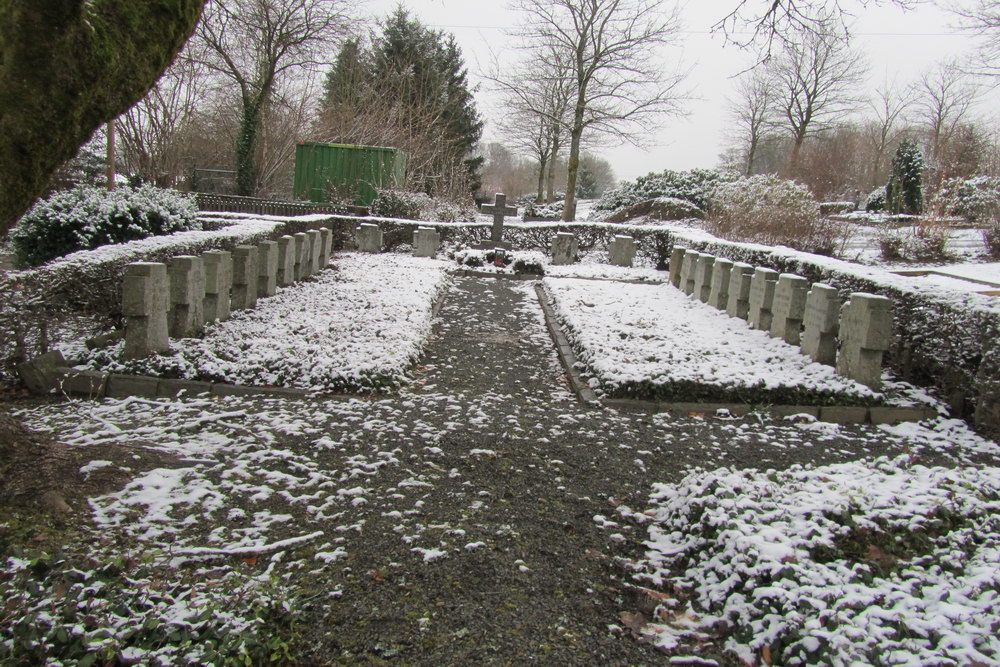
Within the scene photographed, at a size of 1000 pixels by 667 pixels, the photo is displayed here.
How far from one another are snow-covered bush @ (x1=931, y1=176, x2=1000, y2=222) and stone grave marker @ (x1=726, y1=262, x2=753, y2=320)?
395 inches

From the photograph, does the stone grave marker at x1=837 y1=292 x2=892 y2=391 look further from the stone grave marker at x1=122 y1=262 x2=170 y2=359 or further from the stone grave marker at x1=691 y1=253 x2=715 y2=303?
the stone grave marker at x1=122 y1=262 x2=170 y2=359

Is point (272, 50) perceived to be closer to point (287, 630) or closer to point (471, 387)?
point (471, 387)

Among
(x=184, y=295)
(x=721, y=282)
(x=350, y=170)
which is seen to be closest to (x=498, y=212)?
(x=350, y=170)

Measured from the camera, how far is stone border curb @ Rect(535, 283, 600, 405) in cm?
574

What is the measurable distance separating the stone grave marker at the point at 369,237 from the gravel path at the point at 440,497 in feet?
30.0

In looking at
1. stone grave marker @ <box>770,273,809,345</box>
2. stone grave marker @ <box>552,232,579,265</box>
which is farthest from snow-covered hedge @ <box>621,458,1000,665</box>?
stone grave marker @ <box>552,232,579,265</box>

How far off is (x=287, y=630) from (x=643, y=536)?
1768mm

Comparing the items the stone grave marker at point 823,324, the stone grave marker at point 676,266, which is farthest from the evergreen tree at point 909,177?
the stone grave marker at point 823,324

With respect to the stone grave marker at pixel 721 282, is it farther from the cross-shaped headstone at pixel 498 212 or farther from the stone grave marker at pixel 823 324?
the cross-shaped headstone at pixel 498 212

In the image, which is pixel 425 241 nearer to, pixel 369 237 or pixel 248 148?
pixel 369 237

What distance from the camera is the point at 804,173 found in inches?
1206

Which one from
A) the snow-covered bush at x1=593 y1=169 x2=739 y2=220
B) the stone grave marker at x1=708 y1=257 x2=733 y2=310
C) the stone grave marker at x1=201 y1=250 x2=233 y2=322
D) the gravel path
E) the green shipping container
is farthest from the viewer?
the snow-covered bush at x1=593 y1=169 x2=739 y2=220

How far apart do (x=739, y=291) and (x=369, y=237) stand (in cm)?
874

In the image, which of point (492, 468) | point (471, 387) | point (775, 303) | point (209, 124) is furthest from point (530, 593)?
point (209, 124)
